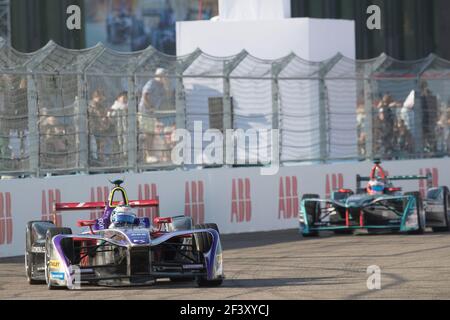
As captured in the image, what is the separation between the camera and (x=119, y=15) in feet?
120

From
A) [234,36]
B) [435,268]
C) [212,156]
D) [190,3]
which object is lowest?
[435,268]

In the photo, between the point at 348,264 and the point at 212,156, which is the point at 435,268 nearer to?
the point at 348,264

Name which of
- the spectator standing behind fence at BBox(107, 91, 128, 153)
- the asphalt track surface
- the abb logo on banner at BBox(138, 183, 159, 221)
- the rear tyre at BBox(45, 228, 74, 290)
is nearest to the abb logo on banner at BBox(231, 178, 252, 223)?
the asphalt track surface

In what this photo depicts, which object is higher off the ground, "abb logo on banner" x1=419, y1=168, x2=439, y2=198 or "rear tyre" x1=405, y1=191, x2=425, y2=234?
"abb logo on banner" x1=419, y1=168, x2=439, y2=198

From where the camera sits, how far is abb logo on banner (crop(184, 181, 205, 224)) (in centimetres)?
2009

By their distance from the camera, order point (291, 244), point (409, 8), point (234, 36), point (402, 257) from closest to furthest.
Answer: point (402, 257) → point (291, 244) → point (234, 36) → point (409, 8)

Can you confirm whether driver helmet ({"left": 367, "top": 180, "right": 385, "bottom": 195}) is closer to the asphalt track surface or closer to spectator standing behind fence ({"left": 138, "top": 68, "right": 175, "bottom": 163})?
the asphalt track surface

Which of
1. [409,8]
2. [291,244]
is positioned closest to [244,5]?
[291,244]

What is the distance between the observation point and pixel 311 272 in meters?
14.1

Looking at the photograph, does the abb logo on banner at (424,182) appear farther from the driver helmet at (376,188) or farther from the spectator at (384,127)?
the driver helmet at (376,188)

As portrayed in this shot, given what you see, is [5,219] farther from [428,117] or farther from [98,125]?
[428,117]

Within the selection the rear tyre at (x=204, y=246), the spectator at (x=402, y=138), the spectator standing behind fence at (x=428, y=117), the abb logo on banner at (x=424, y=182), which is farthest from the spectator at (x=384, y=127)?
the rear tyre at (x=204, y=246)

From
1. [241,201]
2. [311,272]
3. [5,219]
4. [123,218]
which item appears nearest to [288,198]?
[241,201]

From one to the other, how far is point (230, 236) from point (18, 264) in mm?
4732
